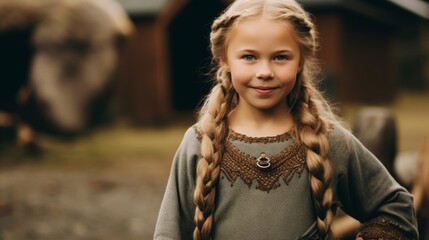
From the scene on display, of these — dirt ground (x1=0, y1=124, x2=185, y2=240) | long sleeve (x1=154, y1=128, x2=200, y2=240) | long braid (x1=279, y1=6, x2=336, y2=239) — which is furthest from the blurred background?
long sleeve (x1=154, y1=128, x2=200, y2=240)

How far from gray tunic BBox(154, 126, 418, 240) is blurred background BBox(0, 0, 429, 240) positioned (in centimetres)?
43

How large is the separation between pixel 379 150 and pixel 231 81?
1847 millimetres

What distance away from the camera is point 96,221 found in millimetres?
5461

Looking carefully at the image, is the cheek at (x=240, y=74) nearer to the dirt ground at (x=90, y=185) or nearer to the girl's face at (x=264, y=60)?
the girl's face at (x=264, y=60)

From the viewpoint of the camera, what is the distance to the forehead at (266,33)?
2.21 m

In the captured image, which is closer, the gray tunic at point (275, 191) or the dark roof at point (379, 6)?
the gray tunic at point (275, 191)

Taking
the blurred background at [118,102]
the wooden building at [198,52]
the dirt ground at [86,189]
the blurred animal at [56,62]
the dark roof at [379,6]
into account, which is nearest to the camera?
the dirt ground at [86,189]

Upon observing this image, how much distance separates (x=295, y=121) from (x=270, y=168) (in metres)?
0.21

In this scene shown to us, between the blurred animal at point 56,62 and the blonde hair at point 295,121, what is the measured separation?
661 centimetres

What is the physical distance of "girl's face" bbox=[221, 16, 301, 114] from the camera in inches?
87.1

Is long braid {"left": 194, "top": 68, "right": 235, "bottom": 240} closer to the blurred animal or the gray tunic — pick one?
the gray tunic

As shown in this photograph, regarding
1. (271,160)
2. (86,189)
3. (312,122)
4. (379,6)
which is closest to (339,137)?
(312,122)

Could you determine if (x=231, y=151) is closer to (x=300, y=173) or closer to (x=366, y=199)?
(x=300, y=173)

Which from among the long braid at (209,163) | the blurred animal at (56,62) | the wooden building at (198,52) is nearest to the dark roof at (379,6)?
the wooden building at (198,52)
